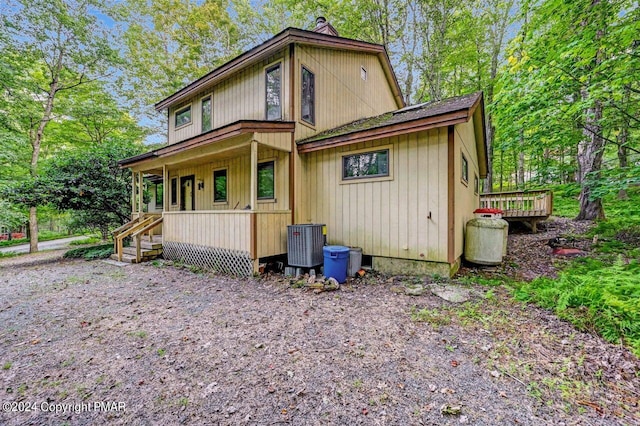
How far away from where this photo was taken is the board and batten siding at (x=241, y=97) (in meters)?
7.27

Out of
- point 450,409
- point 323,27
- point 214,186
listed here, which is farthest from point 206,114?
point 450,409

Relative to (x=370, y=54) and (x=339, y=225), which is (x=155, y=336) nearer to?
(x=339, y=225)

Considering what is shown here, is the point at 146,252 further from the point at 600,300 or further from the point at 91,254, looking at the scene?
the point at 600,300

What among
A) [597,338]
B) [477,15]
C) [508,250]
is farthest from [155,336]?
[477,15]

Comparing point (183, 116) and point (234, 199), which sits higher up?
point (183, 116)

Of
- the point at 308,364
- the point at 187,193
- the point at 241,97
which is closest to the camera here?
the point at 308,364

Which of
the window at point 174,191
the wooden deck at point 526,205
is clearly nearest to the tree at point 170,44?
the window at point 174,191

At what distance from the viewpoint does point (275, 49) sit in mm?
7133

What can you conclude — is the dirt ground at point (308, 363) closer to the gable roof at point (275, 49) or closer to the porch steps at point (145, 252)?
the porch steps at point (145, 252)

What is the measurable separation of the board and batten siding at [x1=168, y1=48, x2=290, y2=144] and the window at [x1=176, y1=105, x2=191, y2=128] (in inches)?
9.9

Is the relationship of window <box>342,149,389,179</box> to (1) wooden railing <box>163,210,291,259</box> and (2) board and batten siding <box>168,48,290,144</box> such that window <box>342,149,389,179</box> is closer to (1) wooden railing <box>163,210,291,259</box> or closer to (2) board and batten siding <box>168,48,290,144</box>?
(1) wooden railing <box>163,210,291,259</box>

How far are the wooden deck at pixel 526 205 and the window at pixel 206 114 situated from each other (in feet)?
38.8

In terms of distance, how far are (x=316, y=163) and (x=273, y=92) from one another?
2.56m

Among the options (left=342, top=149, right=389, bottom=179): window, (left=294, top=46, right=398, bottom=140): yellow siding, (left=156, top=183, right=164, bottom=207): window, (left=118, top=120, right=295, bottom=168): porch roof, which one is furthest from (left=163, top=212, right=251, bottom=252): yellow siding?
(left=156, top=183, right=164, bottom=207): window
